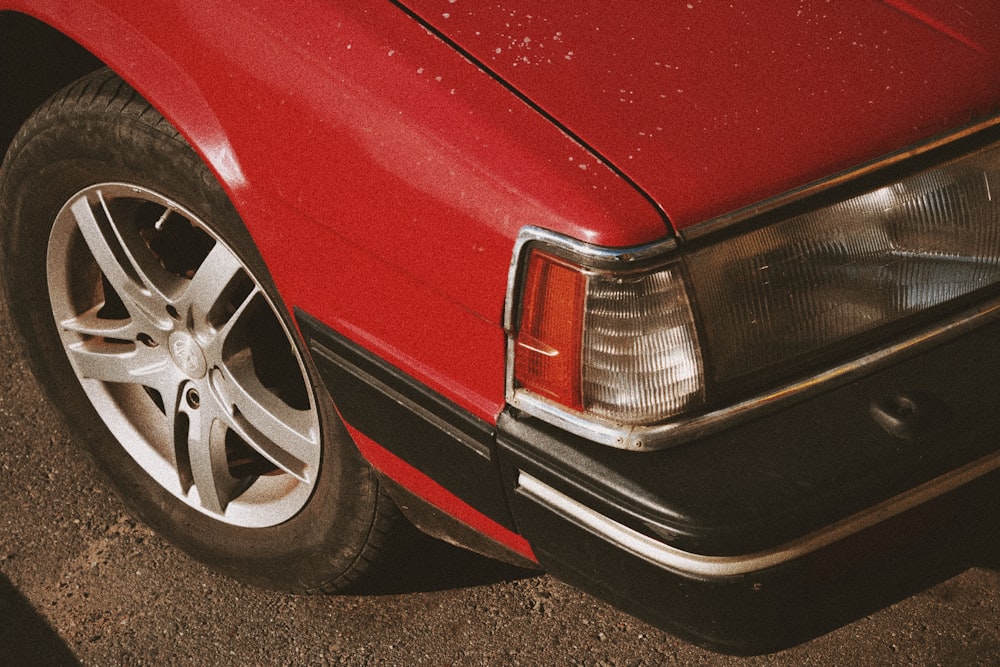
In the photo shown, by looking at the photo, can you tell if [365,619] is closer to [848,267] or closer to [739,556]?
[739,556]

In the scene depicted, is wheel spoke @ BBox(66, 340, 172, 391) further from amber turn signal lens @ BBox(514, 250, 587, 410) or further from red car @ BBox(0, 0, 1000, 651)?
amber turn signal lens @ BBox(514, 250, 587, 410)

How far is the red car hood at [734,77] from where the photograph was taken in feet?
4.55

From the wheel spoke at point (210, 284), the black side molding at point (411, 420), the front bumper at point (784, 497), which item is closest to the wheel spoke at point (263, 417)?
the wheel spoke at point (210, 284)

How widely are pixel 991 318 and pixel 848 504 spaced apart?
1.24 ft

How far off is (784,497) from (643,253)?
0.36 m

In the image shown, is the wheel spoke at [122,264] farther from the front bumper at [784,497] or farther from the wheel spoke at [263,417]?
the front bumper at [784,497]

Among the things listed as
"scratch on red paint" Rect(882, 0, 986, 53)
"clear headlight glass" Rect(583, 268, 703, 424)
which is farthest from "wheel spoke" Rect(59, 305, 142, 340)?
"scratch on red paint" Rect(882, 0, 986, 53)

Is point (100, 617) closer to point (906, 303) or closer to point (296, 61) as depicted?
point (296, 61)

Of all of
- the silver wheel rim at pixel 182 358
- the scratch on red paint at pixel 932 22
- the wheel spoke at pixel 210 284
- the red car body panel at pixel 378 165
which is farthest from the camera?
the silver wheel rim at pixel 182 358

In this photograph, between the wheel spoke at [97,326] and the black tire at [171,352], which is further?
the wheel spoke at [97,326]

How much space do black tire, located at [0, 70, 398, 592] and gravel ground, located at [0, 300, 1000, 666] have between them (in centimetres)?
10

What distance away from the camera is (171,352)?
6.86 ft

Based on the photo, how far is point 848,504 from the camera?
141 centimetres

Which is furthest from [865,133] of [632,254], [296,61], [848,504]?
[296,61]
